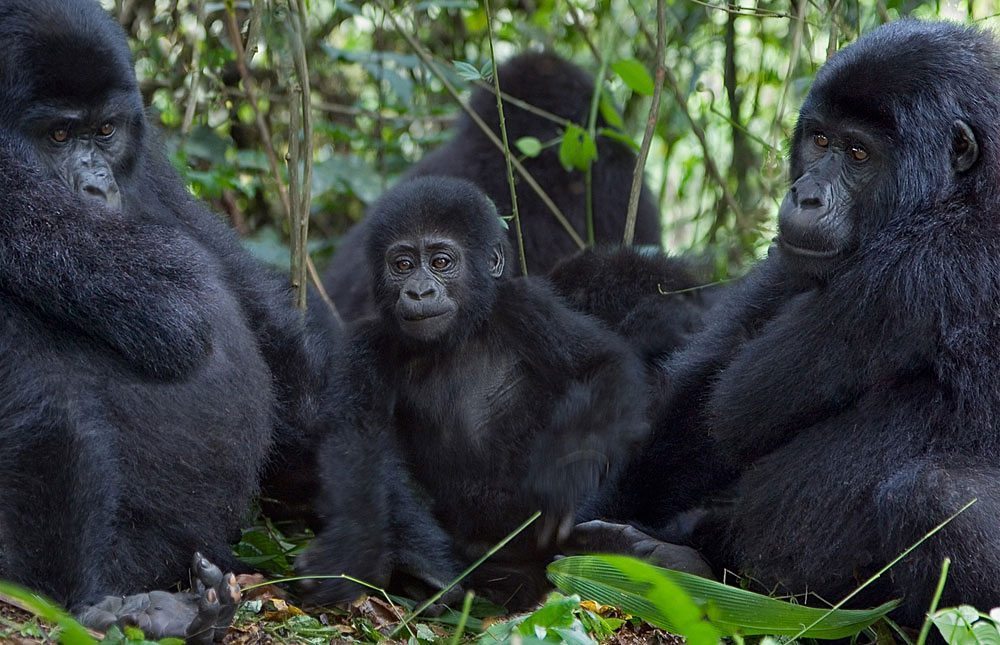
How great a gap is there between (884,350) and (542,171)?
3.34m

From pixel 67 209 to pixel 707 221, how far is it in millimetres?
4776

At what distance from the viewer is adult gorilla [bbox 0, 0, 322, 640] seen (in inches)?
115

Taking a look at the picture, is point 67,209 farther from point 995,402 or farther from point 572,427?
point 995,402

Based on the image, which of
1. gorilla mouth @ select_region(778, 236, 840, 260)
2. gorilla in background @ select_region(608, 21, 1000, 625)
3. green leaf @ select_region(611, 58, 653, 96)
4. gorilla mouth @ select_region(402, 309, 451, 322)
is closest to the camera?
gorilla in background @ select_region(608, 21, 1000, 625)

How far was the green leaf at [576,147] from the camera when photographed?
16.3 ft

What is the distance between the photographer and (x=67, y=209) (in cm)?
319

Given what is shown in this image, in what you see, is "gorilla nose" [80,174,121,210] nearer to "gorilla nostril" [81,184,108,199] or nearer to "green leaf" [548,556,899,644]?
"gorilla nostril" [81,184,108,199]

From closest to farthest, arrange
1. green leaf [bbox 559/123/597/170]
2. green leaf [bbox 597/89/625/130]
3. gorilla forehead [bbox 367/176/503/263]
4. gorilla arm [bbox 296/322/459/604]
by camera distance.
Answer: gorilla arm [bbox 296/322/459/604] → gorilla forehead [bbox 367/176/503/263] → green leaf [bbox 559/123/597/170] → green leaf [bbox 597/89/625/130]

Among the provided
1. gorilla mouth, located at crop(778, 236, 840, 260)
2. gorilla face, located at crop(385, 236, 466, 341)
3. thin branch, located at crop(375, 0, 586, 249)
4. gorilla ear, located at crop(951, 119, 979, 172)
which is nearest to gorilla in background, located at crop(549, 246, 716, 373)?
thin branch, located at crop(375, 0, 586, 249)

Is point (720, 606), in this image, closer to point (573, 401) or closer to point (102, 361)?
point (573, 401)

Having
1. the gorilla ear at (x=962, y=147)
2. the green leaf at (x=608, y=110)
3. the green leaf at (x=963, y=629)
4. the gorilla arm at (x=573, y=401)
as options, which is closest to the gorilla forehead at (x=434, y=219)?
the gorilla arm at (x=573, y=401)

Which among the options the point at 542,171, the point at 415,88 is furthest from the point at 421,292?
the point at 415,88

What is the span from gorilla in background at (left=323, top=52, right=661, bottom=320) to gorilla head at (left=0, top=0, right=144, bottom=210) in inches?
98.7

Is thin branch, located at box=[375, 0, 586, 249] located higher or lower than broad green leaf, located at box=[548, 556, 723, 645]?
higher
